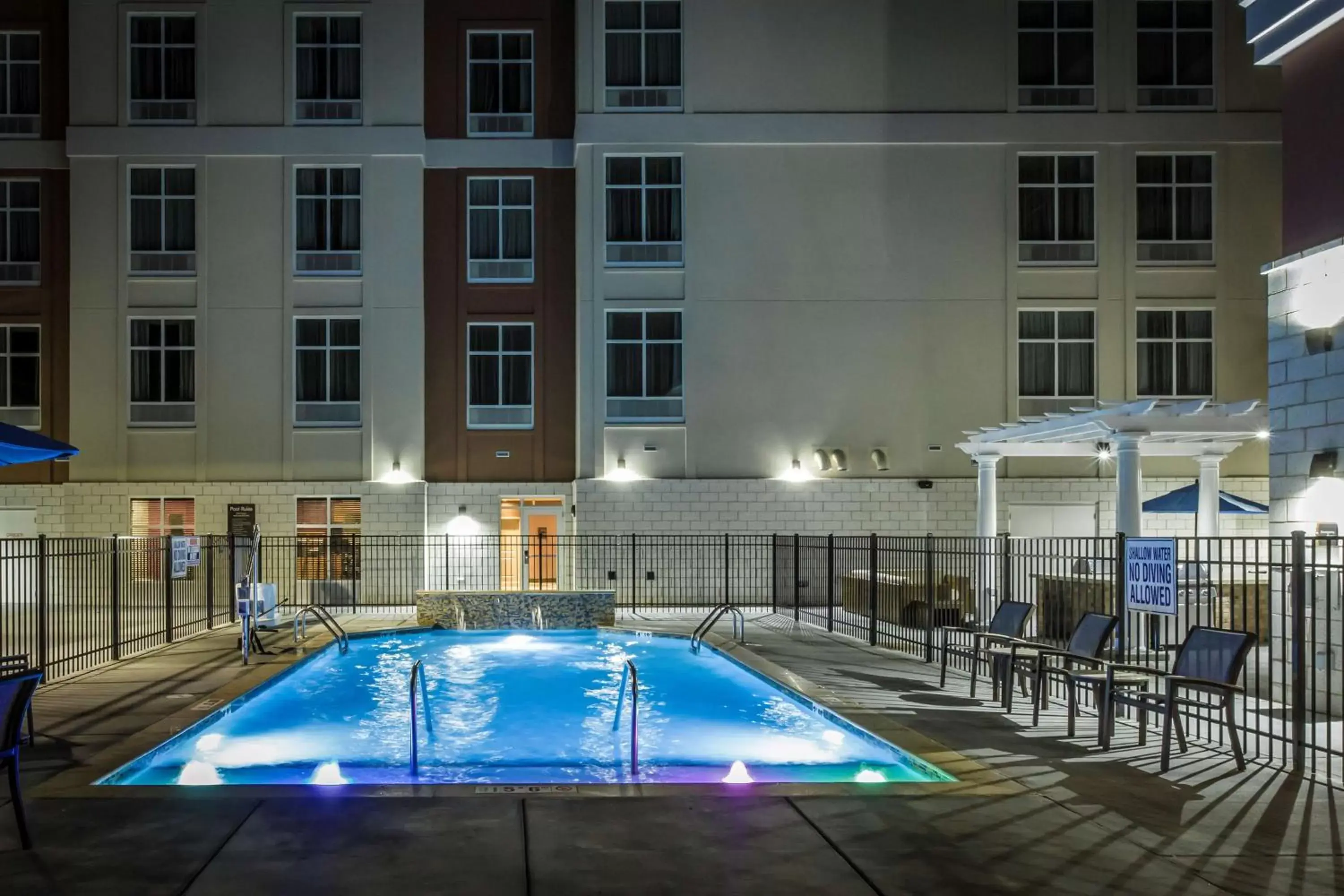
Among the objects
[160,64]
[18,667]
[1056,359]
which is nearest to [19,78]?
[160,64]

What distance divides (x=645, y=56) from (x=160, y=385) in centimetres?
1456

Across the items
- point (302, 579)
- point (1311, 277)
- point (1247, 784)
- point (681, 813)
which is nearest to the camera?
point (681, 813)

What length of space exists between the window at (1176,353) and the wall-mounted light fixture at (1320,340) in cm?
1582

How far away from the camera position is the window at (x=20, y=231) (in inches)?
1079

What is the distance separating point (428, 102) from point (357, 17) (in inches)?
106

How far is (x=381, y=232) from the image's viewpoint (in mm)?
27125

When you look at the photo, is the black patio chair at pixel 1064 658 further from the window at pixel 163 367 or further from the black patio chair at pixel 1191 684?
the window at pixel 163 367

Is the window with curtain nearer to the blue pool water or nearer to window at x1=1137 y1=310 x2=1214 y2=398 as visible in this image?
the blue pool water

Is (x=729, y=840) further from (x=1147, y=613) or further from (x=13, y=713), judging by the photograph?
(x=1147, y=613)

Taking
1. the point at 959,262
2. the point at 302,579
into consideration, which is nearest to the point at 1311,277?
the point at 959,262

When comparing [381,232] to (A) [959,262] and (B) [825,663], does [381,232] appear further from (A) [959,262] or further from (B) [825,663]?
(B) [825,663]

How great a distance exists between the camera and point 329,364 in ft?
89.2

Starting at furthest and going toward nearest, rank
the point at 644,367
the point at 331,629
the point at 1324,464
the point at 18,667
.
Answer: the point at 644,367, the point at 331,629, the point at 1324,464, the point at 18,667

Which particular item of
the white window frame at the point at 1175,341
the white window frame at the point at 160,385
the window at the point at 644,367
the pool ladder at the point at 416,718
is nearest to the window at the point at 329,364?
the white window frame at the point at 160,385
